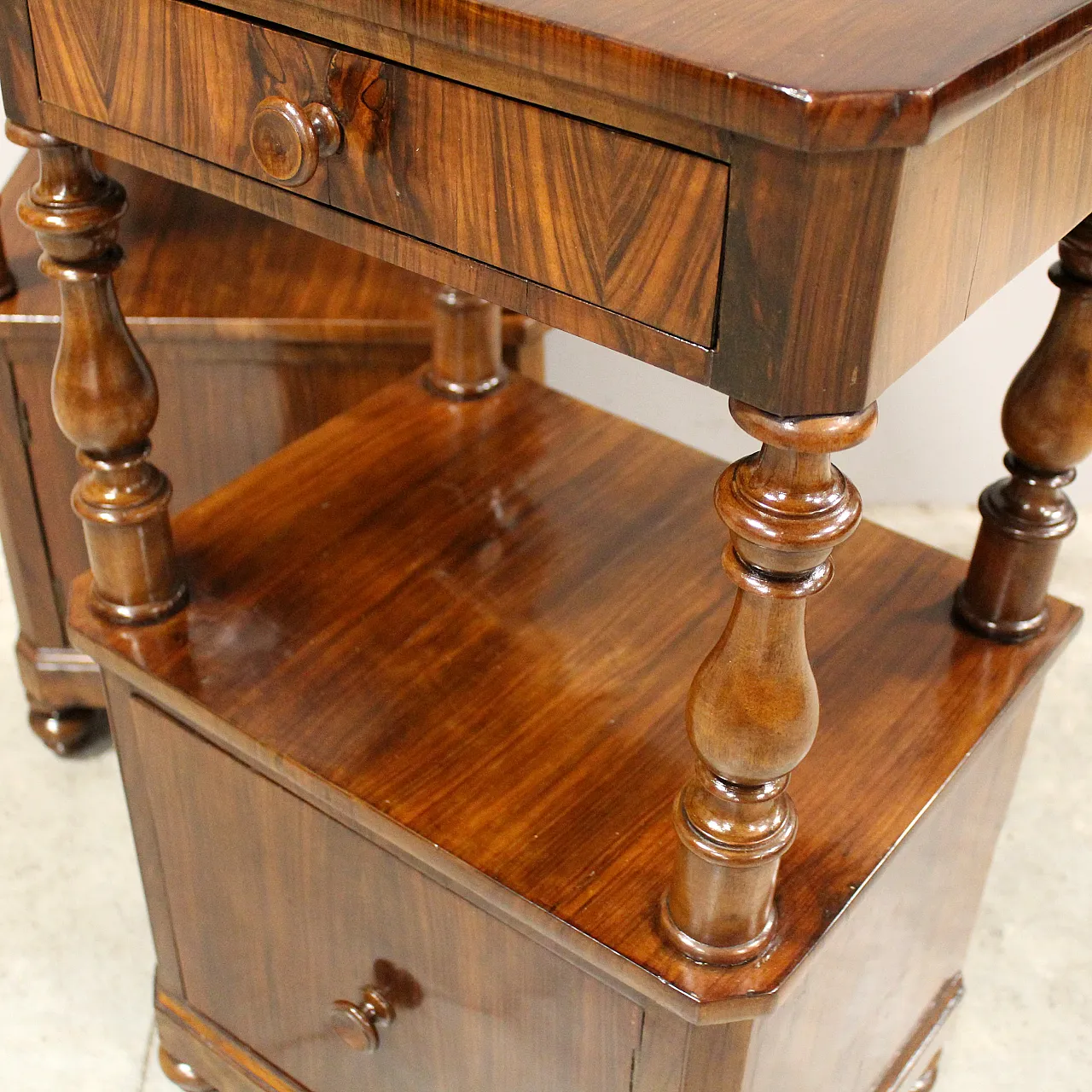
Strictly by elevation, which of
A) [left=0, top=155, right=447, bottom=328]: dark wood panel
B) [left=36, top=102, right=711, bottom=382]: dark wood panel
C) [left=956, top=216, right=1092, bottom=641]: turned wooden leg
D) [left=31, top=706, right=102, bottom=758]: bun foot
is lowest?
[left=31, top=706, right=102, bottom=758]: bun foot

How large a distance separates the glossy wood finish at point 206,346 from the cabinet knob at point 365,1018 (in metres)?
0.50

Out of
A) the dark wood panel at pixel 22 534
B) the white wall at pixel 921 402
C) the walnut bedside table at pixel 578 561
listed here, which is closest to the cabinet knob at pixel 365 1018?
the walnut bedside table at pixel 578 561

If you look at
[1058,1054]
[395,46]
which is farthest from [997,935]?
[395,46]

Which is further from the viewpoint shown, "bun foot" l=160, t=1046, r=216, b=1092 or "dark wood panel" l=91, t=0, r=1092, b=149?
"bun foot" l=160, t=1046, r=216, b=1092

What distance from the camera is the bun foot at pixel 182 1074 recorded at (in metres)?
1.19

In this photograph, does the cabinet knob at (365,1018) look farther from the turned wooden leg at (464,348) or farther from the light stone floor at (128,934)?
the turned wooden leg at (464,348)

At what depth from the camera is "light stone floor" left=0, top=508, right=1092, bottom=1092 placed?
4.01 feet

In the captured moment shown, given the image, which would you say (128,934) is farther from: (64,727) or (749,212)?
(749,212)

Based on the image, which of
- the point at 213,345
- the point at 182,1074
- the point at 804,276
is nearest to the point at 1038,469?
the point at 804,276

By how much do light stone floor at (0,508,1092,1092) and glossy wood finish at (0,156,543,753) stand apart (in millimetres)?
187

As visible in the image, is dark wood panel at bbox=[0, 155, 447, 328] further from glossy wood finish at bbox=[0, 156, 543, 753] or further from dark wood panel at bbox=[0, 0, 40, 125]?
dark wood panel at bbox=[0, 0, 40, 125]

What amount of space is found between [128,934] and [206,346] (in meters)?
0.52

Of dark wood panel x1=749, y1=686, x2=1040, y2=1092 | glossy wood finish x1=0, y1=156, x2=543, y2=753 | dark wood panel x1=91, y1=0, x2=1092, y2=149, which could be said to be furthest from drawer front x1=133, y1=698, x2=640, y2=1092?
dark wood panel x1=91, y1=0, x2=1092, y2=149

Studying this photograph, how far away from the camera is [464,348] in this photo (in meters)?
1.19
